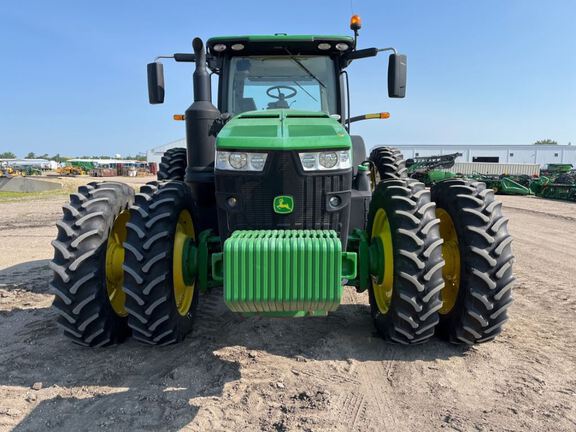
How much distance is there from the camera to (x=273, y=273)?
2494 millimetres

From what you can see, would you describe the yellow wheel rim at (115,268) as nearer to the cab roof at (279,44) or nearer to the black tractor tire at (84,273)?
the black tractor tire at (84,273)

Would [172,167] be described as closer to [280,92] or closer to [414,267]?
[280,92]

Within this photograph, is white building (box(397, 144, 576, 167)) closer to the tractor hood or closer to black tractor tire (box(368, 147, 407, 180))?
black tractor tire (box(368, 147, 407, 180))

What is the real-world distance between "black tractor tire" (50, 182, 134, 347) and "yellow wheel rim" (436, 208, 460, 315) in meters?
2.71

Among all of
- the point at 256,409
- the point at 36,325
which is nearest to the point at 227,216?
the point at 256,409

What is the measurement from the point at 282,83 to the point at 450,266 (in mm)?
2520

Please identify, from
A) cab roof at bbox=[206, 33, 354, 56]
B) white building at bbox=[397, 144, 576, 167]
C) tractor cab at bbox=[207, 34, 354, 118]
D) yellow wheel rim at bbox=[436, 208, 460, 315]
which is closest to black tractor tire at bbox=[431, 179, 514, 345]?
yellow wheel rim at bbox=[436, 208, 460, 315]

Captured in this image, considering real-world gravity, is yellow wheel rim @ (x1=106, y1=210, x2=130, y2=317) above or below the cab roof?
below

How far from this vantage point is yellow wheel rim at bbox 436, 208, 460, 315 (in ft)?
11.0

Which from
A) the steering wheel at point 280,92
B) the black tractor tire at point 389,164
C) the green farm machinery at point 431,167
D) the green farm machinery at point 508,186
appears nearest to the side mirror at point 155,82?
the steering wheel at point 280,92

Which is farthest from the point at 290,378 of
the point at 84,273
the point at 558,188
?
the point at 558,188

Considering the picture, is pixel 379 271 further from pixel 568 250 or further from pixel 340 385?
pixel 568 250

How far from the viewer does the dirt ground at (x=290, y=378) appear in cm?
243

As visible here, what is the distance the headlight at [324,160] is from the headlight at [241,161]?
0.29 metres
